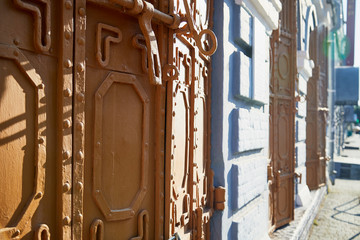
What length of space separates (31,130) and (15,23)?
1.43 feet

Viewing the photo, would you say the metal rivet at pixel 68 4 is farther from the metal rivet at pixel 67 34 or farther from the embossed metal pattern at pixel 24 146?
the embossed metal pattern at pixel 24 146

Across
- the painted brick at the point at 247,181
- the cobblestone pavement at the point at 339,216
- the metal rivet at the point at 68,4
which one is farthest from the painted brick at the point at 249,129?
the cobblestone pavement at the point at 339,216

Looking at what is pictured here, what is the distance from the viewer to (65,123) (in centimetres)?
139

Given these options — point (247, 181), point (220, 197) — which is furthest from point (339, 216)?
point (220, 197)

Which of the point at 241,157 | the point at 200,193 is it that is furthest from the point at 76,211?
the point at 241,157

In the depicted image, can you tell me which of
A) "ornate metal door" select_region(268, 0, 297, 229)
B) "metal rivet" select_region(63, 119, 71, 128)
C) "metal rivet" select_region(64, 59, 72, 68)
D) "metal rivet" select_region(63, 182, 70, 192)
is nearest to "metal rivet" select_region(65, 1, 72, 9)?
"metal rivet" select_region(64, 59, 72, 68)

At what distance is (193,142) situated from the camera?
7.47 feet

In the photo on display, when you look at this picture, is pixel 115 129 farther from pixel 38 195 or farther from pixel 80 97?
pixel 38 195

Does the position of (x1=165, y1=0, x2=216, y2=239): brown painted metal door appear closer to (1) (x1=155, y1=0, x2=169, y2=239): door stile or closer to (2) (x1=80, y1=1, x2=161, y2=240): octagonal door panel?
(1) (x1=155, y1=0, x2=169, y2=239): door stile

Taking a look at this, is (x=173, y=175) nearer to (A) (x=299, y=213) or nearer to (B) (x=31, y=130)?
(B) (x=31, y=130)

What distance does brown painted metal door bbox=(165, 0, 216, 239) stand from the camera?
1.93m

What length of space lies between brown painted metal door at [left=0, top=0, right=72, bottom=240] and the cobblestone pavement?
5.17 m

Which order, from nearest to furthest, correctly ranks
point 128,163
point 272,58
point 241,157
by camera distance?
point 128,163 < point 241,157 < point 272,58

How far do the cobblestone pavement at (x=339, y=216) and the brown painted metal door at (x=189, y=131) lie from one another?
12.6ft
